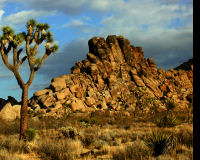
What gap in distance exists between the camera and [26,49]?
14.6m

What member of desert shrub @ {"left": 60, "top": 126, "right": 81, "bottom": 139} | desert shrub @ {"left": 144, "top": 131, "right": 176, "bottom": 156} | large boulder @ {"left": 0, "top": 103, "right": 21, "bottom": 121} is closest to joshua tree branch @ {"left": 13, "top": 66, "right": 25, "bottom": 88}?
desert shrub @ {"left": 60, "top": 126, "right": 81, "bottom": 139}

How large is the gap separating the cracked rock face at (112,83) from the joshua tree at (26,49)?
67.2ft

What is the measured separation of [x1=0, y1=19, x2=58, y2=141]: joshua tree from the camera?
14.2 metres

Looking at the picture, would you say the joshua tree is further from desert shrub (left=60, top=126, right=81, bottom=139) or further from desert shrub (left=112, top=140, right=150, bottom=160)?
desert shrub (left=112, top=140, right=150, bottom=160)

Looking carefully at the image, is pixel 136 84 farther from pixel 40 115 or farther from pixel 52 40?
pixel 52 40

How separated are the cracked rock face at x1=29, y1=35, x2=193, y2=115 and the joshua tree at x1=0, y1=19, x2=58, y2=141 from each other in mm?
20483

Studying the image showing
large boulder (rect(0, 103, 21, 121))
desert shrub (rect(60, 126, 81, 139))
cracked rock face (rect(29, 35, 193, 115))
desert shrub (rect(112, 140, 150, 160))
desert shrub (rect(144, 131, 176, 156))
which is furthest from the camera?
cracked rock face (rect(29, 35, 193, 115))

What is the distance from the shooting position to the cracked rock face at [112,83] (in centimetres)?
3841

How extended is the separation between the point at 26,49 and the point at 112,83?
31109 mm

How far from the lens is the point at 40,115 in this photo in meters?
33.0
